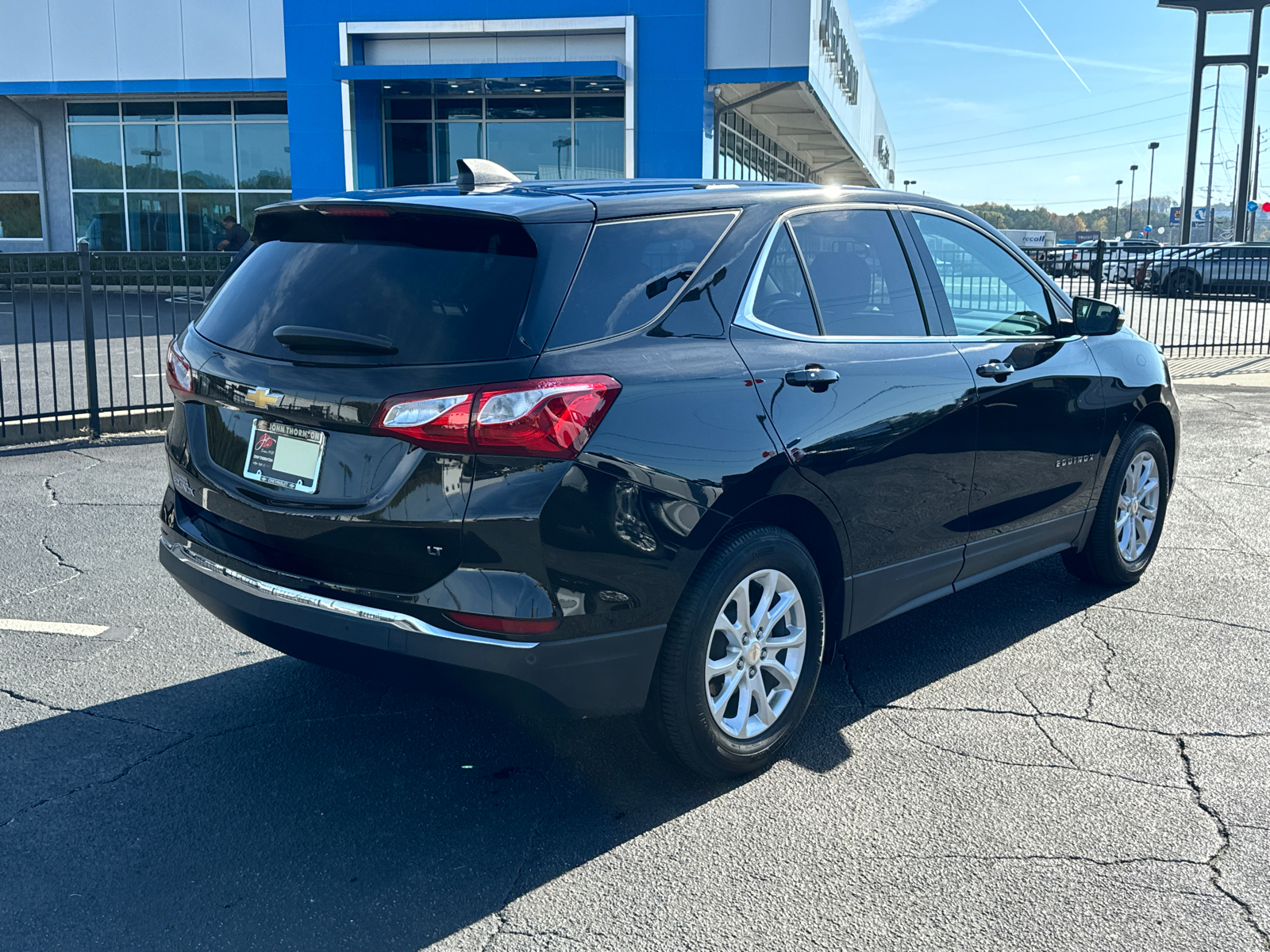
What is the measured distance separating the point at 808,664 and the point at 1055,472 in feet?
5.61

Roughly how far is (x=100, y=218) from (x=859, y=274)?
31.8 metres

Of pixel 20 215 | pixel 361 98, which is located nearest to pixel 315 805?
pixel 361 98

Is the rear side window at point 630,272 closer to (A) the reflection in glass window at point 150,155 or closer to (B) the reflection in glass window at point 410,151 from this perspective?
(B) the reflection in glass window at point 410,151

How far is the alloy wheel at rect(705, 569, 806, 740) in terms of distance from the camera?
3412 millimetres

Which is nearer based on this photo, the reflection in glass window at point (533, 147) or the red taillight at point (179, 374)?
the red taillight at point (179, 374)

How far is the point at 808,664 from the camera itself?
Answer: 3.71 m

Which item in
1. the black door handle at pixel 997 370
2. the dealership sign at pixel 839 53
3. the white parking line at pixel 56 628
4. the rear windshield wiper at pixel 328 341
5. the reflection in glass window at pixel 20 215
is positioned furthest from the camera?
the reflection in glass window at pixel 20 215

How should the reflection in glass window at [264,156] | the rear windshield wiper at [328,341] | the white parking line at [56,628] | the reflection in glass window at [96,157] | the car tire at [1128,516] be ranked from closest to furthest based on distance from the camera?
the rear windshield wiper at [328,341], the white parking line at [56,628], the car tire at [1128,516], the reflection in glass window at [264,156], the reflection in glass window at [96,157]

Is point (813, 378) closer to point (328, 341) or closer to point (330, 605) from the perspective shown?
point (328, 341)

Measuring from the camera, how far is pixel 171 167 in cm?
3030

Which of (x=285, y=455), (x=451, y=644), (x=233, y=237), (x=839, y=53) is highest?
(x=839, y=53)

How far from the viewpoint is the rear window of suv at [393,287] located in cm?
300

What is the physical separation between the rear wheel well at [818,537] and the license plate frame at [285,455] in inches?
45.4

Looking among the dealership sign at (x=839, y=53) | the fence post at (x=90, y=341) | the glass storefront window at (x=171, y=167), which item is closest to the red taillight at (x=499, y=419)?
the fence post at (x=90, y=341)
